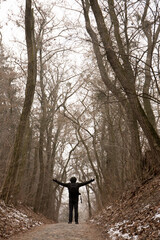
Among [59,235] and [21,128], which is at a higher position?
[21,128]

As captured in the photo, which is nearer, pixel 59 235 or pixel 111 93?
pixel 59 235

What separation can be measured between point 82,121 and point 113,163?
803 centimetres

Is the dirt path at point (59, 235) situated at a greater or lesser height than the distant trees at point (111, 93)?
lesser

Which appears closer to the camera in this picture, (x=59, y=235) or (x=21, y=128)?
(x=59, y=235)

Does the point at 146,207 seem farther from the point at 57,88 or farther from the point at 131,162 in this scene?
the point at 57,88

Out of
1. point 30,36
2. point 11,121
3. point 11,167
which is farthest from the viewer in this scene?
point 11,121

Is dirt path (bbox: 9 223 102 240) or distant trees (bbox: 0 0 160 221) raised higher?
distant trees (bbox: 0 0 160 221)

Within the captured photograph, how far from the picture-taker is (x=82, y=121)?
865 inches

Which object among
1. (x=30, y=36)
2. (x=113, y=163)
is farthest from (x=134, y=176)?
(x=30, y=36)

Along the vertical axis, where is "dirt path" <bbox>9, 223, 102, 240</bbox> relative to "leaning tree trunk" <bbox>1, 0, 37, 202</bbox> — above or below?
below

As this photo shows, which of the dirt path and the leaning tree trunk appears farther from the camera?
the leaning tree trunk

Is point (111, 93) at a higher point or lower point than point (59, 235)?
higher

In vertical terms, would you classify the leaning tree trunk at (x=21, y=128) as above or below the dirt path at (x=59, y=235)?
above

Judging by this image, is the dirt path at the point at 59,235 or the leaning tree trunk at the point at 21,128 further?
the leaning tree trunk at the point at 21,128
